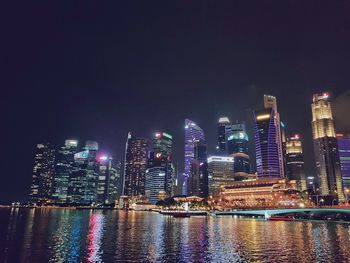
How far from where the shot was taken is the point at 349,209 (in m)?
124

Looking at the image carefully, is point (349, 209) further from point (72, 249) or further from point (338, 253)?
point (72, 249)

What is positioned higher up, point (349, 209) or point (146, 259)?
point (349, 209)

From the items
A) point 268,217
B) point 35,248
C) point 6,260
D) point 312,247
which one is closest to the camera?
point 6,260

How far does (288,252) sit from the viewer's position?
51344 mm

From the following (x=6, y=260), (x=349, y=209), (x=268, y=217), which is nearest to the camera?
(x=6, y=260)

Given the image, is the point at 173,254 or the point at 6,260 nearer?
the point at 6,260

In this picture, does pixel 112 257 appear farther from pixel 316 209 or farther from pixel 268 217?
pixel 268 217

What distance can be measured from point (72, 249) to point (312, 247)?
43387mm

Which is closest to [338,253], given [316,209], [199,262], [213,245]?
[213,245]

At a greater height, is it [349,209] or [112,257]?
[349,209]

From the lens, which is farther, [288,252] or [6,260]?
[288,252]

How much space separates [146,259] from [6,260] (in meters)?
19.5

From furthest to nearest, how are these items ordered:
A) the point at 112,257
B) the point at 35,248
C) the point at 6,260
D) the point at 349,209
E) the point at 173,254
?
the point at 349,209
the point at 35,248
the point at 173,254
the point at 112,257
the point at 6,260

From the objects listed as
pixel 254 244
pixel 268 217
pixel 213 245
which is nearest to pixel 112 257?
pixel 213 245
